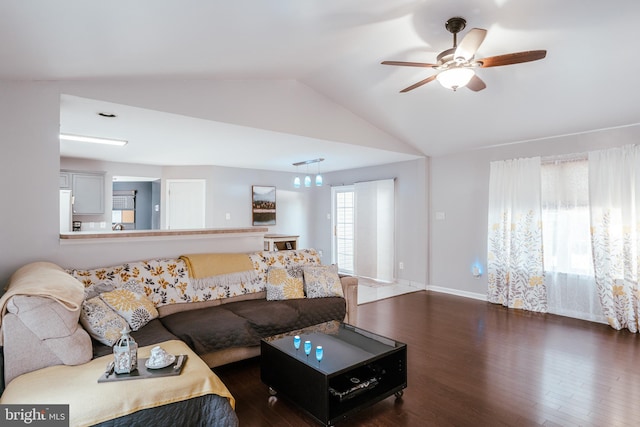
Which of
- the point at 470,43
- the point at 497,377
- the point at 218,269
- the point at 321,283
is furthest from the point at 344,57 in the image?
the point at 497,377

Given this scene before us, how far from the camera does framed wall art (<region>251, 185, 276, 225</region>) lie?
24.5ft

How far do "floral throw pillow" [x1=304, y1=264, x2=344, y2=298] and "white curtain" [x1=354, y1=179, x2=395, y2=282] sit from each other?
2995 millimetres

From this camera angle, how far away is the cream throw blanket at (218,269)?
10.8ft

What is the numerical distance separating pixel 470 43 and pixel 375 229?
4.67m

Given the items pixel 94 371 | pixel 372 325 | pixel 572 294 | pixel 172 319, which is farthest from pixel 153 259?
pixel 572 294

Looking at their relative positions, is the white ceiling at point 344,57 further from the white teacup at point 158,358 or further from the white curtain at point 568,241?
the white teacup at point 158,358

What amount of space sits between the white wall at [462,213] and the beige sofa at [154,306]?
260 cm

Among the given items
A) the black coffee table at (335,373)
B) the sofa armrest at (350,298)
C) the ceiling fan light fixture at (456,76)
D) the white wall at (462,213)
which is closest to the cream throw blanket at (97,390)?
the black coffee table at (335,373)

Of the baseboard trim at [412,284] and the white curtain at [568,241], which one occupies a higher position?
the white curtain at [568,241]

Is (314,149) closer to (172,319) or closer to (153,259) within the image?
(153,259)

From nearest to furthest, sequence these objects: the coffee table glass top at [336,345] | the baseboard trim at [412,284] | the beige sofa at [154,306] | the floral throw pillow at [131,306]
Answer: the beige sofa at [154,306]
the coffee table glass top at [336,345]
the floral throw pillow at [131,306]
the baseboard trim at [412,284]

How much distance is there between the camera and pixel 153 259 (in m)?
3.38

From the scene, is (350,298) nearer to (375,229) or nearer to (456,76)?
(456,76)

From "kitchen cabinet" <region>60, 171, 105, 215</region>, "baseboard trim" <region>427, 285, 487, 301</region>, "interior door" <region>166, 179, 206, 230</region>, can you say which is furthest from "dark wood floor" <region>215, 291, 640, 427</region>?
"kitchen cabinet" <region>60, 171, 105, 215</region>
